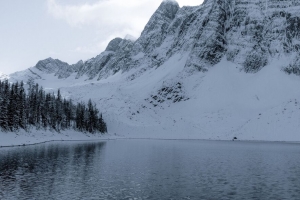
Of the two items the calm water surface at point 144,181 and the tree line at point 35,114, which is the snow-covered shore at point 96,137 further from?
the calm water surface at point 144,181

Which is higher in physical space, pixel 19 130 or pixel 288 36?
pixel 288 36

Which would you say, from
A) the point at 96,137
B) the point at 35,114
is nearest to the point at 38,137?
the point at 35,114

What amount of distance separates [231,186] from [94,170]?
64.1 feet

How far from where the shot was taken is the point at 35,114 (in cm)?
11375

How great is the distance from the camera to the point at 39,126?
373ft

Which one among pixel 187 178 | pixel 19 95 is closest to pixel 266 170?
pixel 187 178

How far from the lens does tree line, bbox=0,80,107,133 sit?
91562 millimetres

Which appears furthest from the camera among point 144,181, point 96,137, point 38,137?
point 96,137

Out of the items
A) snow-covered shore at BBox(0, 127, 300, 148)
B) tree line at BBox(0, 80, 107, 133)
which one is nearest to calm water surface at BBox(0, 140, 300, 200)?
snow-covered shore at BBox(0, 127, 300, 148)

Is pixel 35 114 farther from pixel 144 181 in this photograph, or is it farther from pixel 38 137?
pixel 144 181

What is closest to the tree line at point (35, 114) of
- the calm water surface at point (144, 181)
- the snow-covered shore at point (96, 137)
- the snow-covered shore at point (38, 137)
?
the snow-covered shore at point (38, 137)

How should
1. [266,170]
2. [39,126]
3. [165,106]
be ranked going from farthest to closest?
1. [165,106]
2. [39,126]
3. [266,170]

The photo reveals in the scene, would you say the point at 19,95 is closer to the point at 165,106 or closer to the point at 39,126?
the point at 39,126

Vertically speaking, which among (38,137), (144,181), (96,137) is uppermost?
(38,137)
